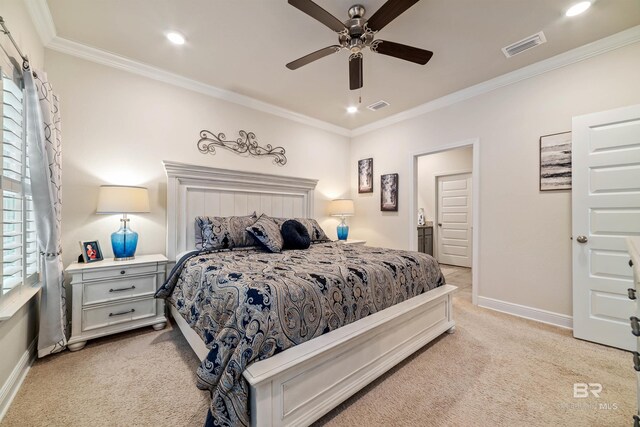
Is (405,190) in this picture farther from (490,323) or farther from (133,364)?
(133,364)

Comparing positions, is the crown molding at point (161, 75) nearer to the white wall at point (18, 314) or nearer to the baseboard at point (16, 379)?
the white wall at point (18, 314)

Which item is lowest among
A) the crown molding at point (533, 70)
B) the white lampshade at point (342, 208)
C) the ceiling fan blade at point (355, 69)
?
the white lampshade at point (342, 208)

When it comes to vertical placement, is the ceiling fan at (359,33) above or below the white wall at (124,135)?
above

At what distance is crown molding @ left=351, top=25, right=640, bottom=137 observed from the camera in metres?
→ 2.36

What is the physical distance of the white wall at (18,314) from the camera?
1.59 m

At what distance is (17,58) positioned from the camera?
5.83 ft

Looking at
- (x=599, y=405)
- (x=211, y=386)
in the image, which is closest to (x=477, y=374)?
(x=599, y=405)

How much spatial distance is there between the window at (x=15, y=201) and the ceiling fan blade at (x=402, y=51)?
2.45m

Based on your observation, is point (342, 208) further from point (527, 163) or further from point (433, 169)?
point (433, 169)

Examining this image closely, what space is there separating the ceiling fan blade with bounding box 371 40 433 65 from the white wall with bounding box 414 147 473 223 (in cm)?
393

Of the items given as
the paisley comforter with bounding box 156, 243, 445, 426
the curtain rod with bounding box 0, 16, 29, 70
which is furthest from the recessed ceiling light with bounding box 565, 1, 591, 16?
the curtain rod with bounding box 0, 16, 29, 70

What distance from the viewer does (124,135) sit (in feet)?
9.24

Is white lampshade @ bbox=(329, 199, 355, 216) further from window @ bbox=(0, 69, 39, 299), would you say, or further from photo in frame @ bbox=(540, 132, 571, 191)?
window @ bbox=(0, 69, 39, 299)

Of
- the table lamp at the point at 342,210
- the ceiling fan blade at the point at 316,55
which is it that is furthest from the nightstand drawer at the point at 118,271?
the table lamp at the point at 342,210
